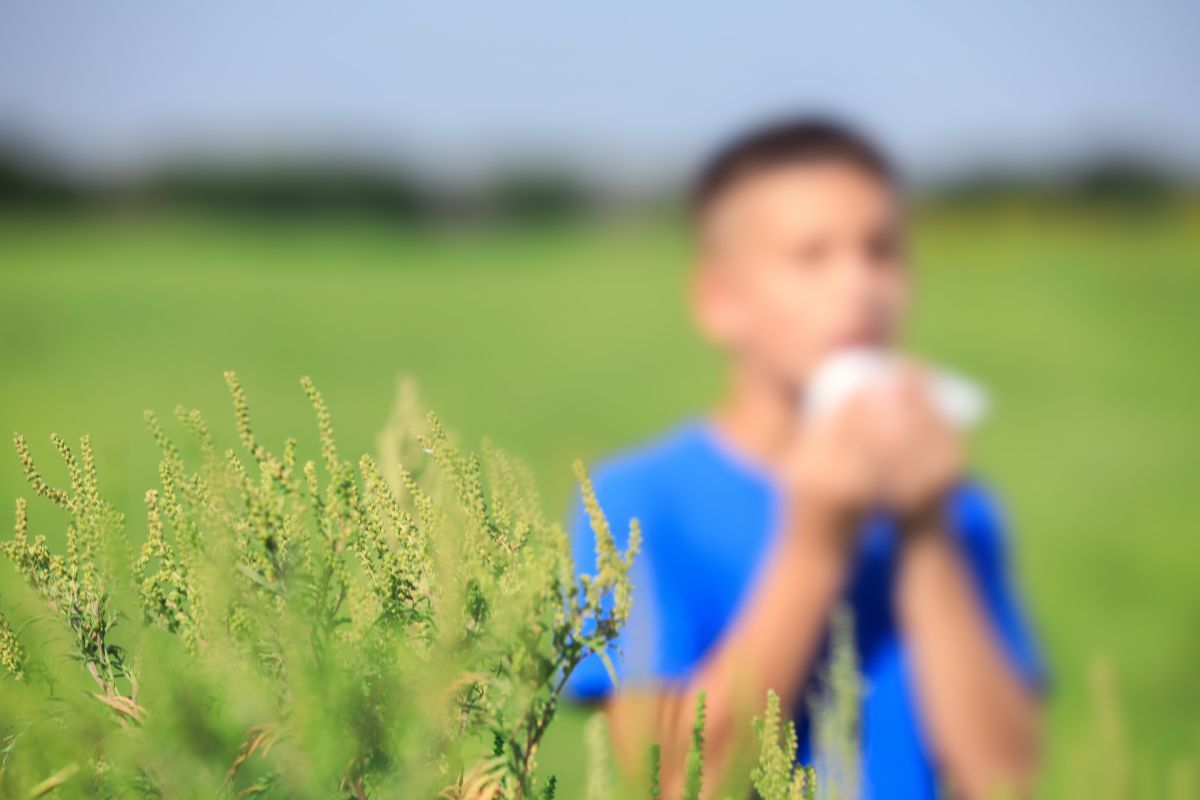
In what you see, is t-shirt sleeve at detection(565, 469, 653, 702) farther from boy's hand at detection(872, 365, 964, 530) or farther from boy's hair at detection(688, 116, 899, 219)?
boy's hair at detection(688, 116, 899, 219)

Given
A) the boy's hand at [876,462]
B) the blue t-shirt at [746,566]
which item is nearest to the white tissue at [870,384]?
the boy's hand at [876,462]

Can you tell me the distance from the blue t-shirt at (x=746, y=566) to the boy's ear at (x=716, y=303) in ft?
0.79

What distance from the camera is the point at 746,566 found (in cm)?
197

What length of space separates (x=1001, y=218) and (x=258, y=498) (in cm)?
3361

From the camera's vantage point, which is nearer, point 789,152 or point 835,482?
point 835,482

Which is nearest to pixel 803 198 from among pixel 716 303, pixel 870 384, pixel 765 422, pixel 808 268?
pixel 808 268

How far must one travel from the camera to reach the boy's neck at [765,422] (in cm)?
212

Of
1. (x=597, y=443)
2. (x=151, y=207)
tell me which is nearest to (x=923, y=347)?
(x=597, y=443)

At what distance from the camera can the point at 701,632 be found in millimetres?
1853

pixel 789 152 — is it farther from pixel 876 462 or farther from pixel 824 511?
pixel 824 511

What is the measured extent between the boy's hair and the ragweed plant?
5.95 feet

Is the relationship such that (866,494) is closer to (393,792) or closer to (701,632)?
(701,632)

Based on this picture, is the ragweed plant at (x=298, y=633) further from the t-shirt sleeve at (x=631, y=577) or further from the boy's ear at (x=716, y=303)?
the boy's ear at (x=716, y=303)

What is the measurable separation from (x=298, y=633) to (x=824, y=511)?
1.12 meters
